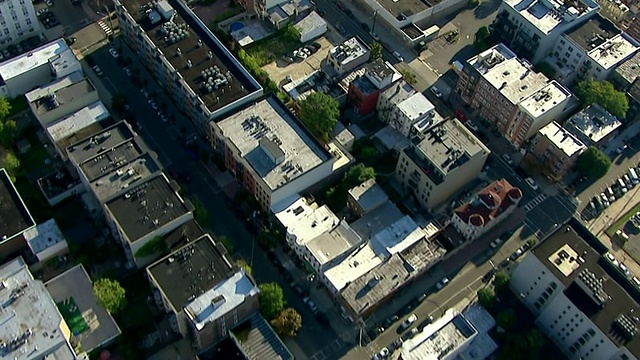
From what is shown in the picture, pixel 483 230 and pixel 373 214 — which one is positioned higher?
pixel 373 214

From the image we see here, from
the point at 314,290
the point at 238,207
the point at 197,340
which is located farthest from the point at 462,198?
the point at 197,340

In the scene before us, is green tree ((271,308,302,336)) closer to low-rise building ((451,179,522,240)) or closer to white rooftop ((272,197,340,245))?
white rooftop ((272,197,340,245))

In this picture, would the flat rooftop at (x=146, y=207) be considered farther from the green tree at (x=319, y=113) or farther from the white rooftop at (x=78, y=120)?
the green tree at (x=319, y=113)

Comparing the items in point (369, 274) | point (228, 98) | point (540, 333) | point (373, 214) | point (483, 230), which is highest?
point (228, 98)

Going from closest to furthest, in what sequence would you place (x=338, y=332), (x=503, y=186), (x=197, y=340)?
1. (x=197, y=340)
2. (x=338, y=332)
3. (x=503, y=186)

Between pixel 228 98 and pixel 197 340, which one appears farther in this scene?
pixel 228 98

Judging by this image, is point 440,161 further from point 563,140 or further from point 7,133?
point 7,133

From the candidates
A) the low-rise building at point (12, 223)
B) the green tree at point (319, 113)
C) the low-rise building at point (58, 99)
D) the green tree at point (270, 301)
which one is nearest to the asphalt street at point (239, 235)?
the green tree at point (270, 301)

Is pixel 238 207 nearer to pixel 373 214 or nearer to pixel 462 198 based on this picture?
pixel 373 214
